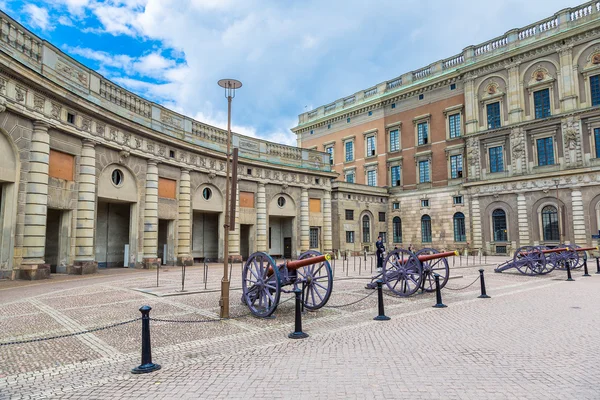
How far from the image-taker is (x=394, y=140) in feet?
136

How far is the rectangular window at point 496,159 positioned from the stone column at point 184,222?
26.4 meters

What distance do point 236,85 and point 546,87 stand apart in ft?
101

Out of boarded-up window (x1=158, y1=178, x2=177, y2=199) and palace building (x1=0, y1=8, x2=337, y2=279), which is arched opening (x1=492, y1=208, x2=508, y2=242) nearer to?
palace building (x1=0, y1=8, x2=337, y2=279)

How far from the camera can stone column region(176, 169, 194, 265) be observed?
22.2 meters

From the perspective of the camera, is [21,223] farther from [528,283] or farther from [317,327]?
[528,283]

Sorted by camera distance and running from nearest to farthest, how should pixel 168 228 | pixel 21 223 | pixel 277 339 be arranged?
pixel 277 339, pixel 21 223, pixel 168 228

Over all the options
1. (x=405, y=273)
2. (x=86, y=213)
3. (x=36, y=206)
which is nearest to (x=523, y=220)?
(x=405, y=273)

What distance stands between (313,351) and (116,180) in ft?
53.7

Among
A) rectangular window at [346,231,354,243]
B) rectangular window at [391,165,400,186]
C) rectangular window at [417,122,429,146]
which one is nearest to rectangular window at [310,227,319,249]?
rectangular window at [346,231,354,243]

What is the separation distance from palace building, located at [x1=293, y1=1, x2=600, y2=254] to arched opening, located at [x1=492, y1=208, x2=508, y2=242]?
0.29ft

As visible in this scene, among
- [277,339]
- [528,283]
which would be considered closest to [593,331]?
[277,339]

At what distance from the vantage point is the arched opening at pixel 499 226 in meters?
32.7

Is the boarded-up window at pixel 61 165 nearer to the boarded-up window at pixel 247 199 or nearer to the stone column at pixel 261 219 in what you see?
the boarded-up window at pixel 247 199

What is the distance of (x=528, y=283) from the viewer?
48.7ft
